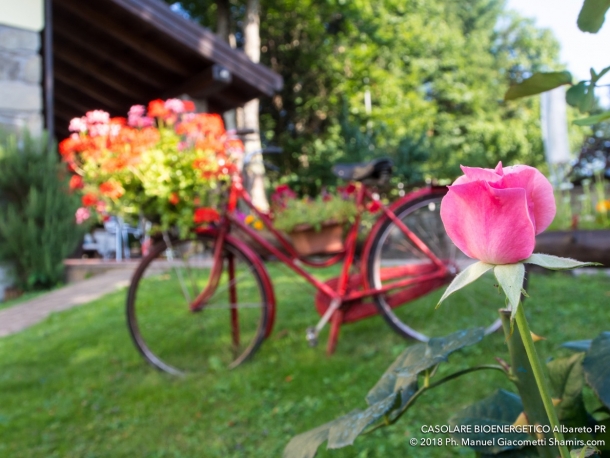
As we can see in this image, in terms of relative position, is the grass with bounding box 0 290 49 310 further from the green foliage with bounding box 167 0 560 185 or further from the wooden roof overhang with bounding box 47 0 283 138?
the green foliage with bounding box 167 0 560 185

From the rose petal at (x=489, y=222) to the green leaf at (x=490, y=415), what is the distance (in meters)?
0.26

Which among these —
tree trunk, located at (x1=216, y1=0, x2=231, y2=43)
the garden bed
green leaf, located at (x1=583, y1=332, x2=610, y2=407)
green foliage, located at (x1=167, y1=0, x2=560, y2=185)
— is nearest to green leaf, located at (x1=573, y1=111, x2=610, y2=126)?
green leaf, located at (x1=583, y1=332, x2=610, y2=407)

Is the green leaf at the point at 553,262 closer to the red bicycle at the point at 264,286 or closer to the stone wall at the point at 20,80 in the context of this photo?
the red bicycle at the point at 264,286

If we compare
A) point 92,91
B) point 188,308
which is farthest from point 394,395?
point 92,91

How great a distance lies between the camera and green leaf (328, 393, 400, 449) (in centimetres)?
47

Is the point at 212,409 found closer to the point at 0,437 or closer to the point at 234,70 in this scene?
the point at 0,437

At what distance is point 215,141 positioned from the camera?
8.23ft

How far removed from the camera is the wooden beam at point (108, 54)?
6559 mm

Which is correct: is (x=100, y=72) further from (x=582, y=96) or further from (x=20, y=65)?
(x=582, y=96)

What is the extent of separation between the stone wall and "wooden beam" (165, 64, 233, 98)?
6.05ft

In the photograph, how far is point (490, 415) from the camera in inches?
21.0

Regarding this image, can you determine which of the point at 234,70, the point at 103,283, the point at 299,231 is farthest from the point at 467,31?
the point at 299,231

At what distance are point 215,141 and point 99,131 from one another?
0.57 meters

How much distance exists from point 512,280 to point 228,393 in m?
2.26
